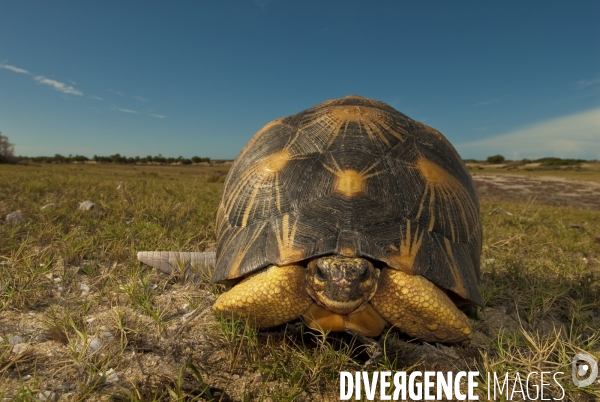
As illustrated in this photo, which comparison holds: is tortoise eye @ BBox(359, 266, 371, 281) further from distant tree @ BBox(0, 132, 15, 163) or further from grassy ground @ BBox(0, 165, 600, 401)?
distant tree @ BBox(0, 132, 15, 163)

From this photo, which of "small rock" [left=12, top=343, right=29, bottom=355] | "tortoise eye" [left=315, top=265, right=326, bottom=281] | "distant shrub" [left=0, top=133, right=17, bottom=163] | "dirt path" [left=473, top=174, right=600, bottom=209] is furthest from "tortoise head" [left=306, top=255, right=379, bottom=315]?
"distant shrub" [left=0, top=133, right=17, bottom=163]

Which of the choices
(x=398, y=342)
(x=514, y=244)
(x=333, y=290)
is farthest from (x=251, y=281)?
(x=514, y=244)

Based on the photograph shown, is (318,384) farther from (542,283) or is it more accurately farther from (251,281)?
(542,283)

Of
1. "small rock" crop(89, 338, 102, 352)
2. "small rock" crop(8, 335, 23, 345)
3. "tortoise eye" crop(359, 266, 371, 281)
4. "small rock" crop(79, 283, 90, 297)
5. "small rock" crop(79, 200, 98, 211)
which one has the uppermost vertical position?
"small rock" crop(79, 200, 98, 211)

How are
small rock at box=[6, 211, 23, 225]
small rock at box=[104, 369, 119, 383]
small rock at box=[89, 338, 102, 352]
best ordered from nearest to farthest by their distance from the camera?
1. small rock at box=[104, 369, 119, 383]
2. small rock at box=[89, 338, 102, 352]
3. small rock at box=[6, 211, 23, 225]

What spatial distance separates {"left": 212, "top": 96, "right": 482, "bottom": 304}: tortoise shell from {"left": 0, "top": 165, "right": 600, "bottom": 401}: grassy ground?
407 millimetres

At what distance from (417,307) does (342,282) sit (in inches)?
16.4

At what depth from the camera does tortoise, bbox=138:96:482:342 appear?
1.75 metres

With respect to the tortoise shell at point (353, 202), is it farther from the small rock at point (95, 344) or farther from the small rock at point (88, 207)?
the small rock at point (88, 207)

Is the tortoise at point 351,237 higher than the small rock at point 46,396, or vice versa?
the tortoise at point 351,237

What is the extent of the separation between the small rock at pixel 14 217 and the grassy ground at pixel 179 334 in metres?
0.10

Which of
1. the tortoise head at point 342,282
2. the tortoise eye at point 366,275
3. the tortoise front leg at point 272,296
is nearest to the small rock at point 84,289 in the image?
the tortoise front leg at point 272,296

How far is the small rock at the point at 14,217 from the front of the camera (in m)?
3.92

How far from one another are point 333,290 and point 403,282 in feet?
1.16
